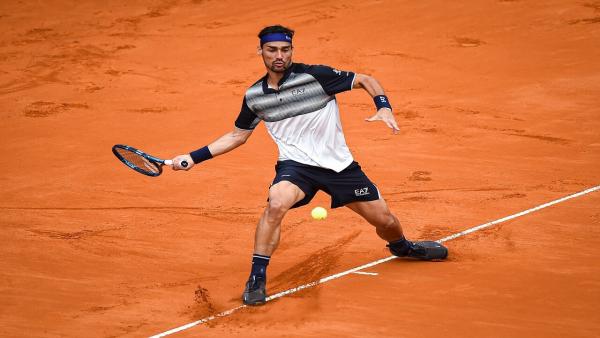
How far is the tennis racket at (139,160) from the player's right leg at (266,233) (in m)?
1.16

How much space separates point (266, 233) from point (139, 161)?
176cm

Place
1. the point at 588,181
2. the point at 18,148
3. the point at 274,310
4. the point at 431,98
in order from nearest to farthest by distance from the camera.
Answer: the point at 274,310 → the point at 588,181 → the point at 18,148 → the point at 431,98

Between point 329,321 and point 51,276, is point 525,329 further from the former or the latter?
point 51,276

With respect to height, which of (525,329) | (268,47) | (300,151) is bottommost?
(525,329)

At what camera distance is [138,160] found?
9.06 m

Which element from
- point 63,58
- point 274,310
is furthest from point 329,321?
point 63,58

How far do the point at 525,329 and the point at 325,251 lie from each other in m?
2.57

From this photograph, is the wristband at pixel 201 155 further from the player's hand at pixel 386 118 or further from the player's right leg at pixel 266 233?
the player's hand at pixel 386 118

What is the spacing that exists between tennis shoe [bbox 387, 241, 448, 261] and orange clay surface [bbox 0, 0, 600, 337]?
3.8 inches

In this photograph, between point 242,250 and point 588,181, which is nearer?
point 242,250

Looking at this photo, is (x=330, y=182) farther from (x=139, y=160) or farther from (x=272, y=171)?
(x=272, y=171)

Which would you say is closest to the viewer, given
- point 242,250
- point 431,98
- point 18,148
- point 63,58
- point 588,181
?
point 242,250

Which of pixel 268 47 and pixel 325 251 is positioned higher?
pixel 268 47

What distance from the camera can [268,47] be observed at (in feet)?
26.3
